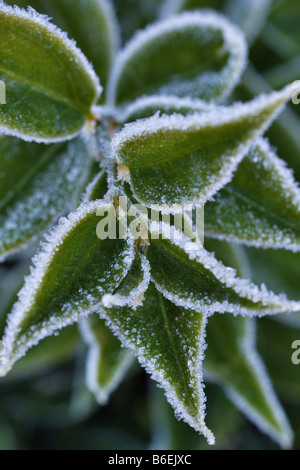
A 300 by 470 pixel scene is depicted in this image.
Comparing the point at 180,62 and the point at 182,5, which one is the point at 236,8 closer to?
the point at 182,5

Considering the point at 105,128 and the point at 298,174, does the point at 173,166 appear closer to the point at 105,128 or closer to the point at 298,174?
the point at 105,128

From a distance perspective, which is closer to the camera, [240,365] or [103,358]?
[103,358]

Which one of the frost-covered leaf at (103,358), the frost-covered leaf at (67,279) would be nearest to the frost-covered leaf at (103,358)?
the frost-covered leaf at (103,358)

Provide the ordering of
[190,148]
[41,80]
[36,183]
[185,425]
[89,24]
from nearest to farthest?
1. [190,148]
2. [41,80]
3. [36,183]
4. [89,24]
5. [185,425]

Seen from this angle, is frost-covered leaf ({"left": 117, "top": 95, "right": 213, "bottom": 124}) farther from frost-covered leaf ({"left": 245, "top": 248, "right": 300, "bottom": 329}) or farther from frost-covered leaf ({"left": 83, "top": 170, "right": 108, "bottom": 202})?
frost-covered leaf ({"left": 245, "top": 248, "right": 300, "bottom": 329})

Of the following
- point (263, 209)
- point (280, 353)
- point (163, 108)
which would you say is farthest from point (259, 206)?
point (280, 353)

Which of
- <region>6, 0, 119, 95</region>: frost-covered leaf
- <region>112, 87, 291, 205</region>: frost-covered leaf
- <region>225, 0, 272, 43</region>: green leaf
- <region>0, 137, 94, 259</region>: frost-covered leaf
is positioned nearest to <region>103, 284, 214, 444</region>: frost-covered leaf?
<region>112, 87, 291, 205</region>: frost-covered leaf
